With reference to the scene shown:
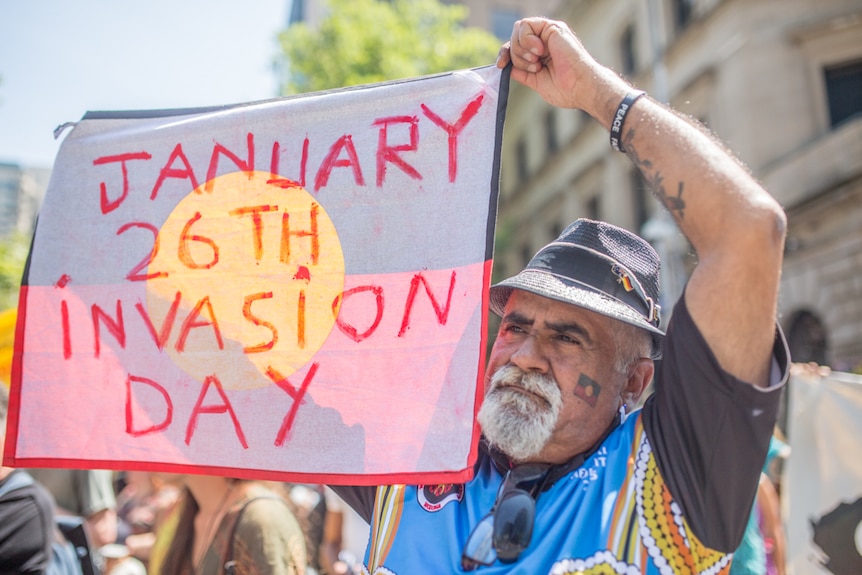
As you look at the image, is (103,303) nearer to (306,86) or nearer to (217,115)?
(217,115)

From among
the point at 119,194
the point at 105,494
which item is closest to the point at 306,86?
the point at 105,494

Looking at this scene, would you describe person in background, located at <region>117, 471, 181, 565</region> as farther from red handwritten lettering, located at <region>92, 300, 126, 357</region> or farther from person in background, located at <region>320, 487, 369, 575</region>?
red handwritten lettering, located at <region>92, 300, 126, 357</region>

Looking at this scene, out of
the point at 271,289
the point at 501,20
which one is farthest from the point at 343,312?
the point at 501,20

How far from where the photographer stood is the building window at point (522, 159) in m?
24.5

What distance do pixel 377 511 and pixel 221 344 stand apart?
1.95 feet

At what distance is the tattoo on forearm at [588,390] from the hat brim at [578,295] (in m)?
0.17

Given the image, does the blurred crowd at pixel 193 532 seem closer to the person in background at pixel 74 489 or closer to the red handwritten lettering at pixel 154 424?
the red handwritten lettering at pixel 154 424

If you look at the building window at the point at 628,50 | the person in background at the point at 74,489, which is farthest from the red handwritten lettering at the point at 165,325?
the building window at the point at 628,50

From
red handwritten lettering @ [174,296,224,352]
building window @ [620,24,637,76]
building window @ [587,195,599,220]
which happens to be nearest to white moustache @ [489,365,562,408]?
red handwritten lettering @ [174,296,224,352]

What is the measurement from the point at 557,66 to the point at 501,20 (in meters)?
31.7

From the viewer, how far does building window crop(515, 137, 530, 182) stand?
80.5ft

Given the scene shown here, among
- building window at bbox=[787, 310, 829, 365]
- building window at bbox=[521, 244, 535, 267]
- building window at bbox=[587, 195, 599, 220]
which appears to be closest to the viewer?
building window at bbox=[787, 310, 829, 365]

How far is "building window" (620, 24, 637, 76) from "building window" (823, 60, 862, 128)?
5.41 metres

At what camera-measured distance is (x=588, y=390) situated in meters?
1.84
